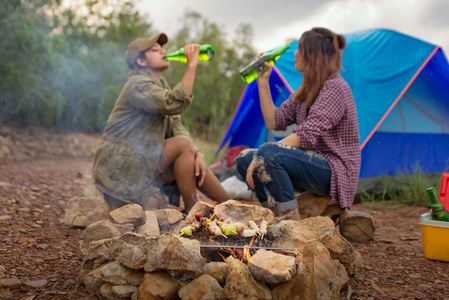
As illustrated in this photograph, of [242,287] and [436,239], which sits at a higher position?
[242,287]

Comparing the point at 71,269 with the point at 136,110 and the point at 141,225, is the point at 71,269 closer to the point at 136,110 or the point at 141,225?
the point at 141,225

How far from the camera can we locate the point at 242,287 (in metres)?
1.35

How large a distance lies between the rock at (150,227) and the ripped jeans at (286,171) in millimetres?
741

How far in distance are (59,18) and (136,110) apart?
5131 mm

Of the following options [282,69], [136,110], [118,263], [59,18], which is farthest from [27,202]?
[59,18]

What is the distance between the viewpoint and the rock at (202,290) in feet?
4.42

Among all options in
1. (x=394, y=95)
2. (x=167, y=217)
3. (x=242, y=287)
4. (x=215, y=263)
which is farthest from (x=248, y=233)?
(x=394, y=95)

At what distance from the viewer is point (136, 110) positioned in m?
2.72

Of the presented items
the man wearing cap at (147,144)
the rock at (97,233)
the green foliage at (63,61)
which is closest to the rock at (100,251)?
the rock at (97,233)

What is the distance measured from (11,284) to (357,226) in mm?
1945

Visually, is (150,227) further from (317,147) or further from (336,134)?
(336,134)

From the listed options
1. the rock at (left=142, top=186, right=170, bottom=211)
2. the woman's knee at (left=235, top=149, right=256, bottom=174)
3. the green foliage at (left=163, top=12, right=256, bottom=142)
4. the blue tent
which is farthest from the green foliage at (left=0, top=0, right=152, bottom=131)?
the woman's knee at (left=235, top=149, right=256, bottom=174)

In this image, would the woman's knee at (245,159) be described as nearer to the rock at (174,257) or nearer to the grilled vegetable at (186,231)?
the grilled vegetable at (186,231)

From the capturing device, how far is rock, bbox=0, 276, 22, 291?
5.03 feet
